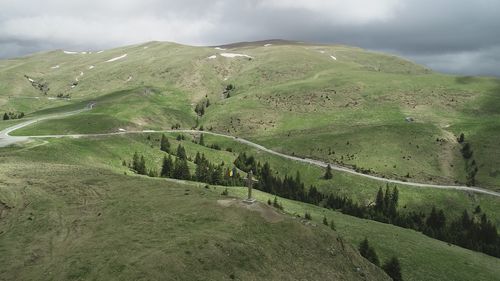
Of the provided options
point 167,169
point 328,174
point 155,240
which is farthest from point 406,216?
point 155,240

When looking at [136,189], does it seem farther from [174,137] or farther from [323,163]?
[174,137]

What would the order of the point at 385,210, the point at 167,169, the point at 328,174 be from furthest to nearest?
the point at 328,174 → the point at 385,210 → the point at 167,169

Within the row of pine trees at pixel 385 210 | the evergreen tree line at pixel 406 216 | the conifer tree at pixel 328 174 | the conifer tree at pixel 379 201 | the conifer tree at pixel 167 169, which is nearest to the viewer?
the evergreen tree line at pixel 406 216

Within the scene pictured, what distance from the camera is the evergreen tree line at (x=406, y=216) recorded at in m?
87.8

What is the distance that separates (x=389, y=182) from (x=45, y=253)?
104m

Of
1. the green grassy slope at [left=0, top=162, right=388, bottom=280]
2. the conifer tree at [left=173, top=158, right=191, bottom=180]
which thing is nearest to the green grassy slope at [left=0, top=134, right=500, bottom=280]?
the green grassy slope at [left=0, top=162, right=388, bottom=280]

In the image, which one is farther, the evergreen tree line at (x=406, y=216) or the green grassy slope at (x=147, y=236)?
the evergreen tree line at (x=406, y=216)

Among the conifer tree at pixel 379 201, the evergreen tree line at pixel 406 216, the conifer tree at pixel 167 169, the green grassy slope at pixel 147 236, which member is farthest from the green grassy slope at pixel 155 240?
the conifer tree at pixel 379 201

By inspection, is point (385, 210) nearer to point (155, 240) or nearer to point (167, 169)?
point (167, 169)

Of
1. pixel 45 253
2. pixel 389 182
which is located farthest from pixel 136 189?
pixel 389 182

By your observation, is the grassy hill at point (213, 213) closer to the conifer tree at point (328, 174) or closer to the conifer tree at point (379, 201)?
the conifer tree at point (328, 174)

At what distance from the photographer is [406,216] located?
104188 mm

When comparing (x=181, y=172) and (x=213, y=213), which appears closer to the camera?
(x=213, y=213)

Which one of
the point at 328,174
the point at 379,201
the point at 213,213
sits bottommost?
A: the point at 379,201
